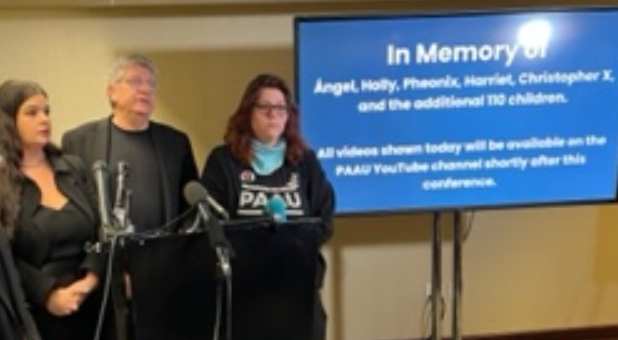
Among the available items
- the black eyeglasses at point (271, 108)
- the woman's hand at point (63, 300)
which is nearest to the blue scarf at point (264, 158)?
the black eyeglasses at point (271, 108)

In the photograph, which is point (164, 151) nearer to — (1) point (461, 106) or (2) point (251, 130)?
(2) point (251, 130)

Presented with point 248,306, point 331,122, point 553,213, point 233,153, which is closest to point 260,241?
point 248,306

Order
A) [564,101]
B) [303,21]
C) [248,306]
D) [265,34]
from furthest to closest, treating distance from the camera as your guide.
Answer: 1. [265,34]
2. [564,101]
3. [303,21]
4. [248,306]

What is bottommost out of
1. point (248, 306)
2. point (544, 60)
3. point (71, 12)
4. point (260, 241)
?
point (248, 306)

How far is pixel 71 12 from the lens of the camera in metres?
3.61

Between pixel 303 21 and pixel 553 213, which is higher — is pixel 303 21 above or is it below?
above

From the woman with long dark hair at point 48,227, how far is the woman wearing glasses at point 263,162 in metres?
0.46

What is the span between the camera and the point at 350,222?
4.03m

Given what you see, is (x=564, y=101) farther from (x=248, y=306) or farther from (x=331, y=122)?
(x=248, y=306)

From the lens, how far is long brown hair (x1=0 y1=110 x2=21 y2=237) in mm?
2629

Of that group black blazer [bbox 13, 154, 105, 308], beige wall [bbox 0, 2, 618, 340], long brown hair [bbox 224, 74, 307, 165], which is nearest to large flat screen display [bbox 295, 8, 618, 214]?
long brown hair [bbox 224, 74, 307, 165]

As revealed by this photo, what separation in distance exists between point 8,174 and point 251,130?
0.80 metres

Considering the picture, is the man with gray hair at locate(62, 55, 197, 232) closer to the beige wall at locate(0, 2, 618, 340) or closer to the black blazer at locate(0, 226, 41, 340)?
the black blazer at locate(0, 226, 41, 340)

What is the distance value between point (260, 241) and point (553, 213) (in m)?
2.29
